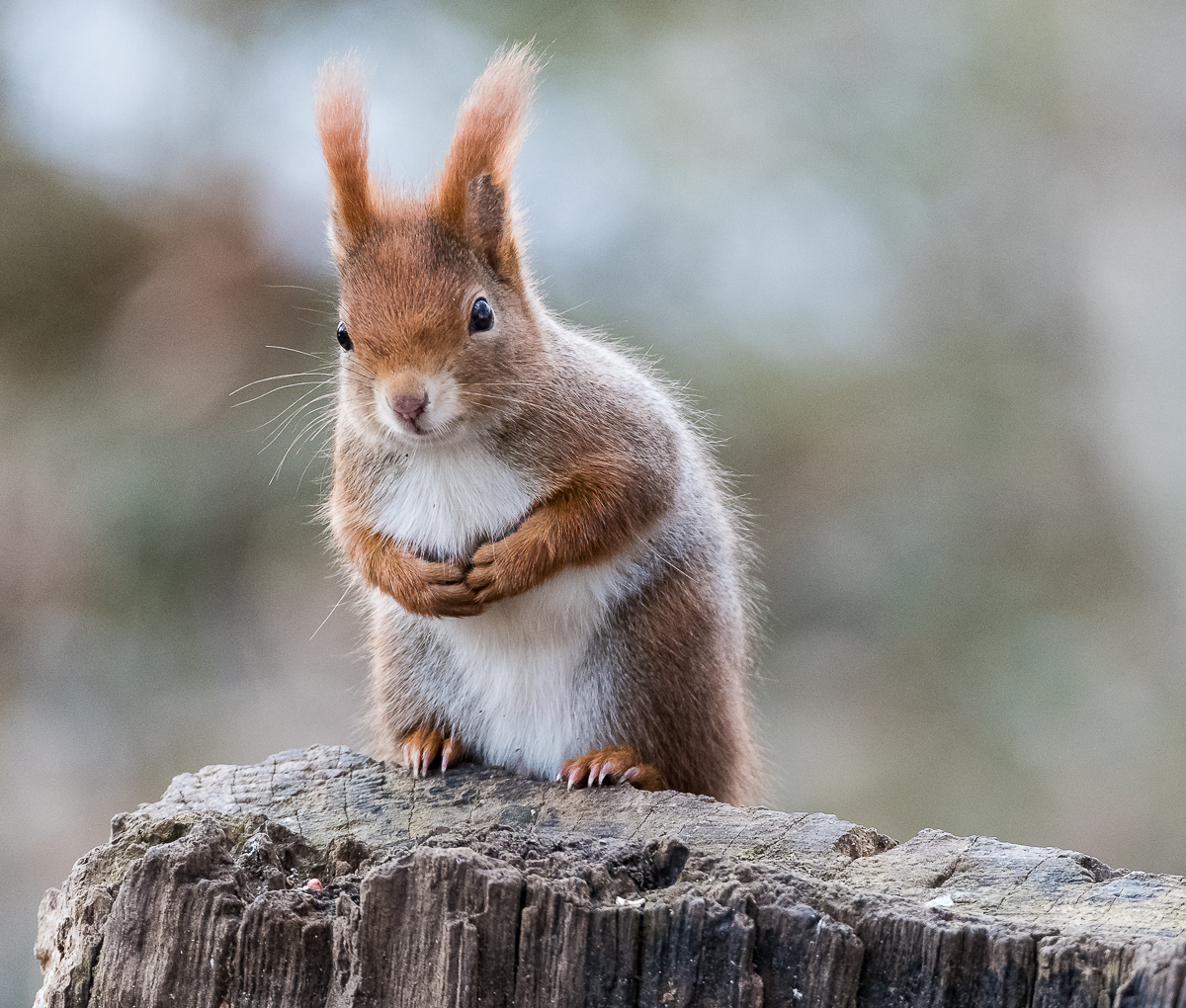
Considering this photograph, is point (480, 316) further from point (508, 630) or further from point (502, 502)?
point (508, 630)

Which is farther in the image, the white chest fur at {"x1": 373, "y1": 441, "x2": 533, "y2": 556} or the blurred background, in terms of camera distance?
the blurred background

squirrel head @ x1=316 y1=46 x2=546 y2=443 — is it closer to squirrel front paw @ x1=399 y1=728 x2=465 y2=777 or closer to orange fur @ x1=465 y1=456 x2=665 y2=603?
orange fur @ x1=465 y1=456 x2=665 y2=603

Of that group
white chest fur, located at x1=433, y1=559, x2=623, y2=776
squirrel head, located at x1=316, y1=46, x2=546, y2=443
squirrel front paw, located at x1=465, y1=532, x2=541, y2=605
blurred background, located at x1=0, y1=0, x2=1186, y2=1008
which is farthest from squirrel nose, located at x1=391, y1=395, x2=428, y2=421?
blurred background, located at x1=0, y1=0, x2=1186, y2=1008

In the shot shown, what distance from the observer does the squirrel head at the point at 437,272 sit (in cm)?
183

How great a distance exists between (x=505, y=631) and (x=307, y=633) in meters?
2.17

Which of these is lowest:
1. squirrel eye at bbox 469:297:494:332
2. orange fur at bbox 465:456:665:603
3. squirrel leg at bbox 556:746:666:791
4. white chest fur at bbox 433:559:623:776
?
squirrel leg at bbox 556:746:666:791

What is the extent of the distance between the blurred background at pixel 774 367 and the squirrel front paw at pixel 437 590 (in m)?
1.91

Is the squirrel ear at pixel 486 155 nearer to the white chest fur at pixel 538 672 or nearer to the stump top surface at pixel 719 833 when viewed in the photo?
the white chest fur at pixel 538 672

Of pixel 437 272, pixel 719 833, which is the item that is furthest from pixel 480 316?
pixel 719 833

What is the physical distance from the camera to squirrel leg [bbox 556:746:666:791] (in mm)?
1905

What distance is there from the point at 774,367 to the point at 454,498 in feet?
7.35

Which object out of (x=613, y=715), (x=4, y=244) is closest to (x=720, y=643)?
(x=613, y=715)

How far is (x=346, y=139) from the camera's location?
1.95 meters

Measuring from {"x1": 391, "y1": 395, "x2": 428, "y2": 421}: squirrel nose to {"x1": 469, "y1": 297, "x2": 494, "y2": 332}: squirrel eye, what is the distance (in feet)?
0.58
